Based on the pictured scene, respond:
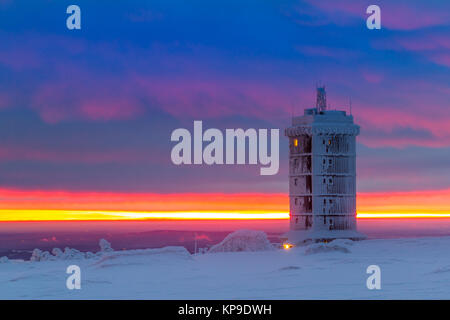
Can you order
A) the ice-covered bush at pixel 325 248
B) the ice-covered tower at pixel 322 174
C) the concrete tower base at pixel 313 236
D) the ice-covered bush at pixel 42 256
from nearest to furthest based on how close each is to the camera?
the ice-covered bush at pixel 325 248, the ice-covered bush at pixel 42 256, the concrete tower base at pixel 313 236, the ice-covered tower at pixel 322 174

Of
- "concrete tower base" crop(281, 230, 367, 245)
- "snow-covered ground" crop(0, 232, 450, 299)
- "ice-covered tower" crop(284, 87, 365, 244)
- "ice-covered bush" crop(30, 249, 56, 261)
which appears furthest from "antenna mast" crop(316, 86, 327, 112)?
"ice-covered bush" crop(30, 249, 56, 261)

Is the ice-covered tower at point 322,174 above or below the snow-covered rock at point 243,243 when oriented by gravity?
above

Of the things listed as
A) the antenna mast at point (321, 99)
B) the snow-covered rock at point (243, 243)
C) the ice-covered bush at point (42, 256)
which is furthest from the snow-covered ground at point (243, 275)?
the antenna mast at point (321, 99)

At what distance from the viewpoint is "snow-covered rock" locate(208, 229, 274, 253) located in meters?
43.0

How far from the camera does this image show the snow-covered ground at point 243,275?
25.5 m

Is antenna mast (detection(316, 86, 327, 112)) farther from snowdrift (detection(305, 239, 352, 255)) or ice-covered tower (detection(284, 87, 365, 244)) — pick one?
snowdrift (detection(305, 239, 352, 255))

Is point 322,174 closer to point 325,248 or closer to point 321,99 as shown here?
point 321,99

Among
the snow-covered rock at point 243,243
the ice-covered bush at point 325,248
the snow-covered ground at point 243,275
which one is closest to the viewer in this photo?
the snow-covered ground at point 243,275

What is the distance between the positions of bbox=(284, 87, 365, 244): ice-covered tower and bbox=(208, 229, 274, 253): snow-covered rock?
492 inches

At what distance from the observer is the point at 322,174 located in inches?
2228

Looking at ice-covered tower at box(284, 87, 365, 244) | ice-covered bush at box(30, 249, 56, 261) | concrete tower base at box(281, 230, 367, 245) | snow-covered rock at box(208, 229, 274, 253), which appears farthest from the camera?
ice-covered tower at box(284, 87, 365, 244)

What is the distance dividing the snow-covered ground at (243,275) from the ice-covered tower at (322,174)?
18.1m

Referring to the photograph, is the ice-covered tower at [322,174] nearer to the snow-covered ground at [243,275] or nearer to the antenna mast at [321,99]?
the antenna mast at [321,99]
